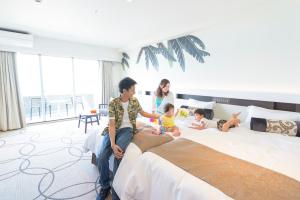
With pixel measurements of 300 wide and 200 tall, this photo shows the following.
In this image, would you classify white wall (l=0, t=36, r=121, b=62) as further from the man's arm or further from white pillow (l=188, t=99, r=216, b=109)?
the man's arm

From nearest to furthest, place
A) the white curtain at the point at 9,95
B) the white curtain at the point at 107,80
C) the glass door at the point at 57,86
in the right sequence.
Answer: the white curtain at the point at 9,95 → the glass door at the point at 57,86 → the white curtain at the point at 107,80

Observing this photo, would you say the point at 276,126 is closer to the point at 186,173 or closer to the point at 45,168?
the point at 186,173

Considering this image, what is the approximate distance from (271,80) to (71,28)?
13.1 feet

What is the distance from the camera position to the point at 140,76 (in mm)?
5215

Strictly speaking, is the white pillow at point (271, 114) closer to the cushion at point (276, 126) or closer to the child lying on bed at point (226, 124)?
the cushion at point (276, 126)

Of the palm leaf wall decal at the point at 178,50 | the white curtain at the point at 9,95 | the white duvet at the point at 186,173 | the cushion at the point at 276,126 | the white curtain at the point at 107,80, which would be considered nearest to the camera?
the white duvet at the point at 186,173

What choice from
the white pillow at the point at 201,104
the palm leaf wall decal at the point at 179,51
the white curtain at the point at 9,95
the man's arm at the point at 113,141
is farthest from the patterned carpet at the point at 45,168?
the palm leaf wall decal at the point at 179,51

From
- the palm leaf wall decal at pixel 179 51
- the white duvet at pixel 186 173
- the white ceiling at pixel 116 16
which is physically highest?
the white ceiling at pixel 116 16

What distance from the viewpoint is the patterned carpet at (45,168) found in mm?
1912

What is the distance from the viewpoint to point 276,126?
214 centimetres

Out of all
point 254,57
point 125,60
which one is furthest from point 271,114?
point 125,60

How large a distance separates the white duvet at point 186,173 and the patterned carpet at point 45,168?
2.50ft

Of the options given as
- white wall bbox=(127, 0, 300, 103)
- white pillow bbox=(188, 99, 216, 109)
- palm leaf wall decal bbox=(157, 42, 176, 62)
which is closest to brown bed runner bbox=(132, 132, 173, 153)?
white pillow bbox=(188, 99, 216, 109)

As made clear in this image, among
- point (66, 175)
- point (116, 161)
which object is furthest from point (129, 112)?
point (66, 175)
